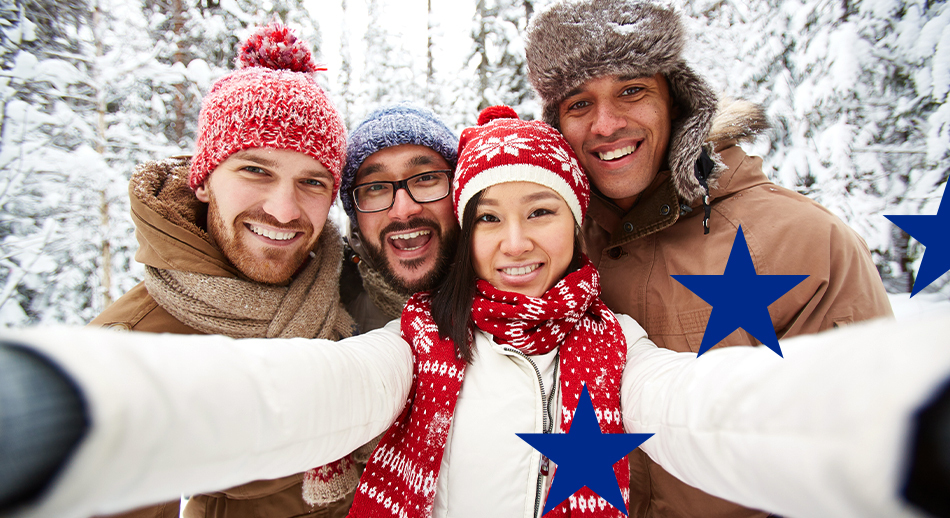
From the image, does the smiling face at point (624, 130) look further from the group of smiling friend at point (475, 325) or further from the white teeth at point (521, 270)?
the white teeth at point (521, 270)

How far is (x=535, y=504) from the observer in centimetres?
131

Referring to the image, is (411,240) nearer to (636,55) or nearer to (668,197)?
(668,197)

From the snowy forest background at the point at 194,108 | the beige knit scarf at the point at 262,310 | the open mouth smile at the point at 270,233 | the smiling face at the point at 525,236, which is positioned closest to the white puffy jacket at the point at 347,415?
the smiling face at the point at 525,236

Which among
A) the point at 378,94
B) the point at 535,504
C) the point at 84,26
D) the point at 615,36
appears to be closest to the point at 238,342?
the point at 535,504

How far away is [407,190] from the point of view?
2.28 m

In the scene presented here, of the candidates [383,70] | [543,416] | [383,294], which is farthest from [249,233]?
[383,70]

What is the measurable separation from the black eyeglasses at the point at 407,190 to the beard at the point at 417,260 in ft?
0.48

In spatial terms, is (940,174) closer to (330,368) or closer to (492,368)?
(492,368)

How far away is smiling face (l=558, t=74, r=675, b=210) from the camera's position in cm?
199

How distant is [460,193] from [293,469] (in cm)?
127

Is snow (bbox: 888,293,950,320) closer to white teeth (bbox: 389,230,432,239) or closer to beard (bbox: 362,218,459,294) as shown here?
beard (bbox: 362,218,459,294)

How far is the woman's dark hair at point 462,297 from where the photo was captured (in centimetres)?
155

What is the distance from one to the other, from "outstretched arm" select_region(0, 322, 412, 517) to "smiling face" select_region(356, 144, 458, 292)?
1230 millimetres

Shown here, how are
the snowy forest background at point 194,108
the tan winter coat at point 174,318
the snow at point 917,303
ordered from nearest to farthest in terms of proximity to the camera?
1. the tan winter coat at point 174,318
2. the snow at point 917,303
3. the snowy forest background at point 194,108
